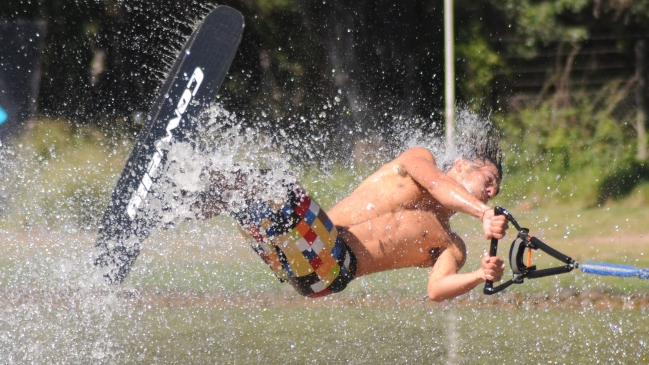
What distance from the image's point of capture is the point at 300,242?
3752 millimetres

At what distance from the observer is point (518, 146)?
975 centimetres

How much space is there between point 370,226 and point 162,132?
1045mm

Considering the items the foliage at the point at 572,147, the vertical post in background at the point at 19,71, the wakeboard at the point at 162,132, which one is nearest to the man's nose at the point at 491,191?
the wakeboard at the point at 162,132

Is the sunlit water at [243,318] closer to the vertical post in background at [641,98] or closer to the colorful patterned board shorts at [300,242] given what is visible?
the colorful patterned board shorts at [300,242]

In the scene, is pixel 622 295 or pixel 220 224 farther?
pixel 220 224

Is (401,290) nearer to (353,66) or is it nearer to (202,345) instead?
(202,345)

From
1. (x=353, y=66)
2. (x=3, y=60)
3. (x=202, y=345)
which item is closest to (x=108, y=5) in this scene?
(x=3, y=60)

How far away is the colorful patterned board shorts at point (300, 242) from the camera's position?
12.1 ft

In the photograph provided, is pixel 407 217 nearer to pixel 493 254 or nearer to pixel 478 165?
pixel 478 165

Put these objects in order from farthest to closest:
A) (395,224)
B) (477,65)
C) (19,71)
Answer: (477,65), (19,71), (395,224)

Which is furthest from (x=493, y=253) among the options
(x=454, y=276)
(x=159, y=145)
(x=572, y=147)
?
(x=572, y=147)

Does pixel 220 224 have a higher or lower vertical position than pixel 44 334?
lower

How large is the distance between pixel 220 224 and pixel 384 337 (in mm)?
4102

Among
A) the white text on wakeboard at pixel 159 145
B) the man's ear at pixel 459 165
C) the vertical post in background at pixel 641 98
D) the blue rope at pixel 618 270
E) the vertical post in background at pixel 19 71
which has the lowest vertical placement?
the vertical post in background at pixel 19 71
